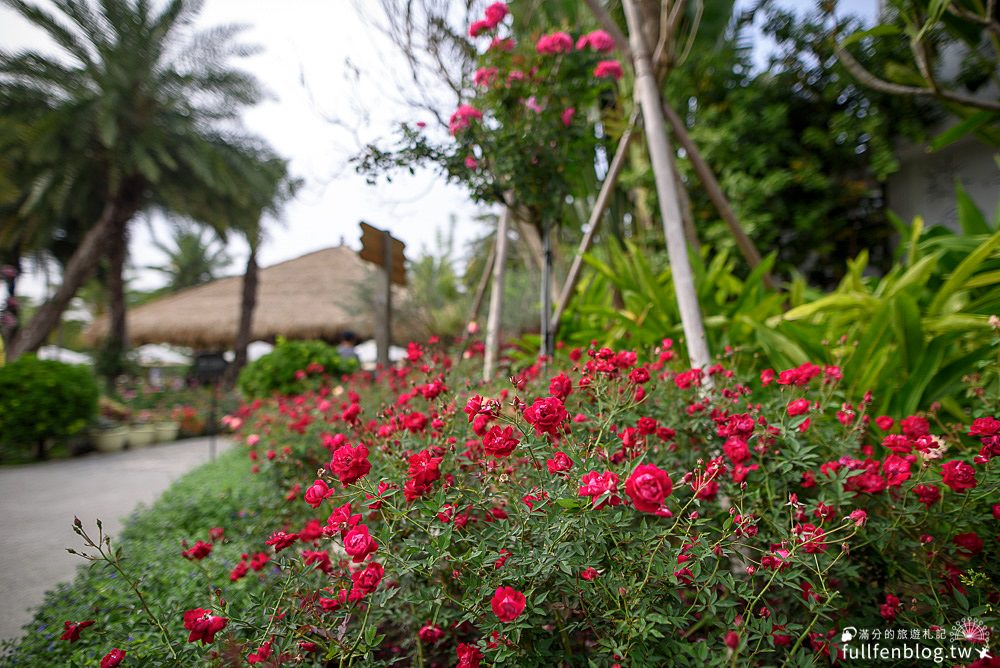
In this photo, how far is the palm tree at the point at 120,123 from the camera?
8.48m

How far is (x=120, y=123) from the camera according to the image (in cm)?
927

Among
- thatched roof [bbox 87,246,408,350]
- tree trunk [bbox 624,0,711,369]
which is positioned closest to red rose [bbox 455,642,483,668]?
tree trunk [bbox 624,0,711,369]

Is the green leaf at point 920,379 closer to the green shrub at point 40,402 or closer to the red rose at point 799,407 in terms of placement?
the red rose at point 799,407

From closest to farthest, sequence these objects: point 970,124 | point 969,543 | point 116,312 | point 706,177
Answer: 1. point 969,543
2. point 706,177
3. point 970,124
4. point 116,312

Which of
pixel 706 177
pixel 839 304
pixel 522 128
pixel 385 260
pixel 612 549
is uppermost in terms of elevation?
pixel 522 128

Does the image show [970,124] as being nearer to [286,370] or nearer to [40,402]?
[286,370]

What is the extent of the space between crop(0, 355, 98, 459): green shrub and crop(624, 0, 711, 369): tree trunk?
7489 mm

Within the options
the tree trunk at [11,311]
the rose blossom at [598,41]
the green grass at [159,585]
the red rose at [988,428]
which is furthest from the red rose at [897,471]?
the tree trunk at [11,311]

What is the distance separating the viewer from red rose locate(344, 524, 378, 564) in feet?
2.83

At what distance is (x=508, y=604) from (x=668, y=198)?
2.09 m

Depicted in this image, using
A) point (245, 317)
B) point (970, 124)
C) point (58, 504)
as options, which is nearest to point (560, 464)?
point (970, 124)

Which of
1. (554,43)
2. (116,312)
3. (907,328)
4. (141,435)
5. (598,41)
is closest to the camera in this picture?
(907,328)

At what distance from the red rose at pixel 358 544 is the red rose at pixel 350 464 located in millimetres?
101

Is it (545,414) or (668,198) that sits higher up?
(668,198)
